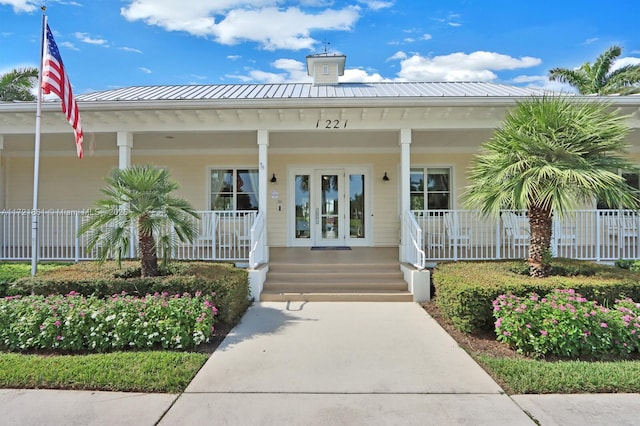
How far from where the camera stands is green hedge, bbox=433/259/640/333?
452 centimetres

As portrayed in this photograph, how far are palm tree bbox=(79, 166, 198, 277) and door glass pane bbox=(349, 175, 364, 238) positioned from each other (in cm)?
550

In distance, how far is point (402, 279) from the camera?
278 inches

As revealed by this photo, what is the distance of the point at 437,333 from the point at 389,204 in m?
5.71

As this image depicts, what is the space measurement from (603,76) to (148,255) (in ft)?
81.5

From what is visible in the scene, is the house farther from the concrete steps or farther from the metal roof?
the concrete steps

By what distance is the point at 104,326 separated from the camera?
398 cm

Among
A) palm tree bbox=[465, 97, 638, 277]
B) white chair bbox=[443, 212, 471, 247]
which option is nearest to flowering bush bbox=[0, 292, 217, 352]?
palm tree bbox=[465, 97, 638, 277]

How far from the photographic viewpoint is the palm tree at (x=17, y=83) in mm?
15006

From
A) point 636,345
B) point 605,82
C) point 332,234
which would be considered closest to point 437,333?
point 636,345

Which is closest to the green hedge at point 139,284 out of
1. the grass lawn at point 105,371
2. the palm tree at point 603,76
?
the grass lawn at point 105,371

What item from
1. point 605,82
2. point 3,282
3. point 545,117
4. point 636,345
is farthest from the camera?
point 605,82

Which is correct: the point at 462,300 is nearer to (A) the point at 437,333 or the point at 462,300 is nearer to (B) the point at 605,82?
(A) the point at 437,333

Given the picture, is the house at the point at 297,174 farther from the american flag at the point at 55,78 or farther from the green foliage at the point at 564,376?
the green foliage at the point at 564,376

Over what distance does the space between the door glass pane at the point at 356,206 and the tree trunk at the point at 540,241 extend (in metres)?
5.14
